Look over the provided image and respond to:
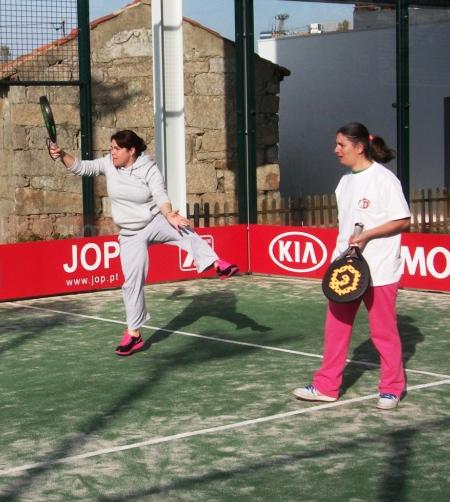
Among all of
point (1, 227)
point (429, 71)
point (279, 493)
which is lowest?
point (279, 493)

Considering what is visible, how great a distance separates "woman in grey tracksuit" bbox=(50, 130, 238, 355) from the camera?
9.45m

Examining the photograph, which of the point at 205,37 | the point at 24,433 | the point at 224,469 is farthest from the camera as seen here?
the point at 205,37

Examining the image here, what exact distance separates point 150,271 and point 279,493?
27.1 ft

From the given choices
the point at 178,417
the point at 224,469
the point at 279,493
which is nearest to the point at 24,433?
the point at 178,417

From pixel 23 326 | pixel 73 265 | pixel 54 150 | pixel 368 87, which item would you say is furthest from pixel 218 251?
pixel 54 150

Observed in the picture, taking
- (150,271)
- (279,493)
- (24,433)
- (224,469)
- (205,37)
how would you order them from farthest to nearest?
(205,37) → (150,271) → (24,433) → (224,469) → (279,493)

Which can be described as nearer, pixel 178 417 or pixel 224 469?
pixel 224 469

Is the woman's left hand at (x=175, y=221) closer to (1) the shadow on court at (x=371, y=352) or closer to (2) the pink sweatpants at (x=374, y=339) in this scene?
(1) the shadow on court at (x=371, y=352)

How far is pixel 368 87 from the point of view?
1434 centimetres

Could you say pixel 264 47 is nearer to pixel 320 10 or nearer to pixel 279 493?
pixel 320 10

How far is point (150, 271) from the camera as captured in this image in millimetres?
13938

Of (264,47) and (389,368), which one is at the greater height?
(264,47)

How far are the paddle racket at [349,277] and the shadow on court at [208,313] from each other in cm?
290

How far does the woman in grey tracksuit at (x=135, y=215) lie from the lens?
372 inches
